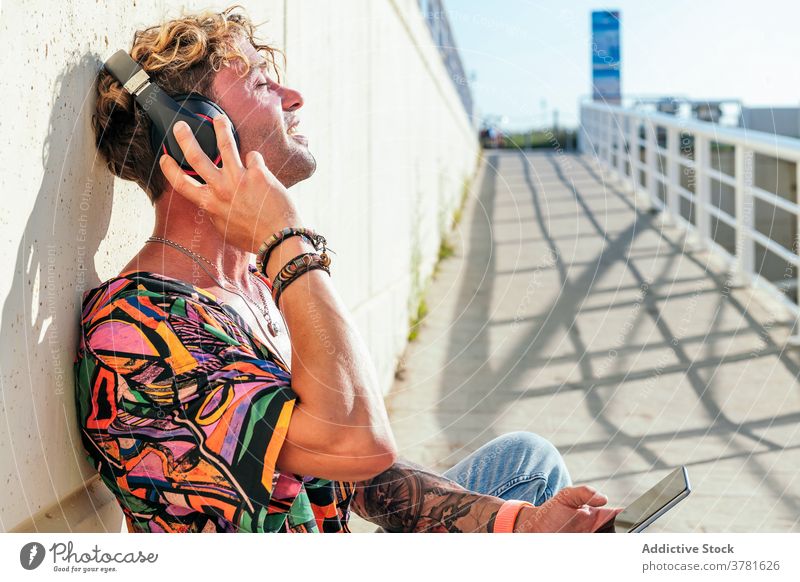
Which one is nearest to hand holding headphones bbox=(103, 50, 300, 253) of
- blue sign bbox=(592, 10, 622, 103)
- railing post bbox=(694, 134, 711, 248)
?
blue sign bbox=(592, 10, 622, 103)

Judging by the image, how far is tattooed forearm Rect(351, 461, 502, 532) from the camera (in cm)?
111

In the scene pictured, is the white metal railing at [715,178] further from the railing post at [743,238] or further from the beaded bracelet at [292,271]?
the beaded bracelet at [292,271]

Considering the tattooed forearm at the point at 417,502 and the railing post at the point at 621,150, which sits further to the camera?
the railing post at the point at 621,150

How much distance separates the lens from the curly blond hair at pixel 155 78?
100 cm

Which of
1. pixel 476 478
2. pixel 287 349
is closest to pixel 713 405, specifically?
pixel 476 478

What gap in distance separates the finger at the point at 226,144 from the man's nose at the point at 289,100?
0.14 metres

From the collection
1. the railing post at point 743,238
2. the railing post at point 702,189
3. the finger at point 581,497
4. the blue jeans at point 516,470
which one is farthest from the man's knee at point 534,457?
the railing post at point 702,189

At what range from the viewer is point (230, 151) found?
93 centimetres

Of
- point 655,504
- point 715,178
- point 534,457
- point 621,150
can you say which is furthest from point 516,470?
point 621,150

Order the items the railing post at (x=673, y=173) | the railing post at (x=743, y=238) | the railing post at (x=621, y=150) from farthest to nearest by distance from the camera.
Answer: the railing post at (x=621, y=150) < the railing post at (x=673, y=173) < the railing post at (x=743, y=238)

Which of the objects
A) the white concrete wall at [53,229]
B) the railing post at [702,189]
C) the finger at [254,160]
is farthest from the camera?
the railing post at [702,189]

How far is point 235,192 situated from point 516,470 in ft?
1.76

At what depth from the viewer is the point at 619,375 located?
9.74 ft
